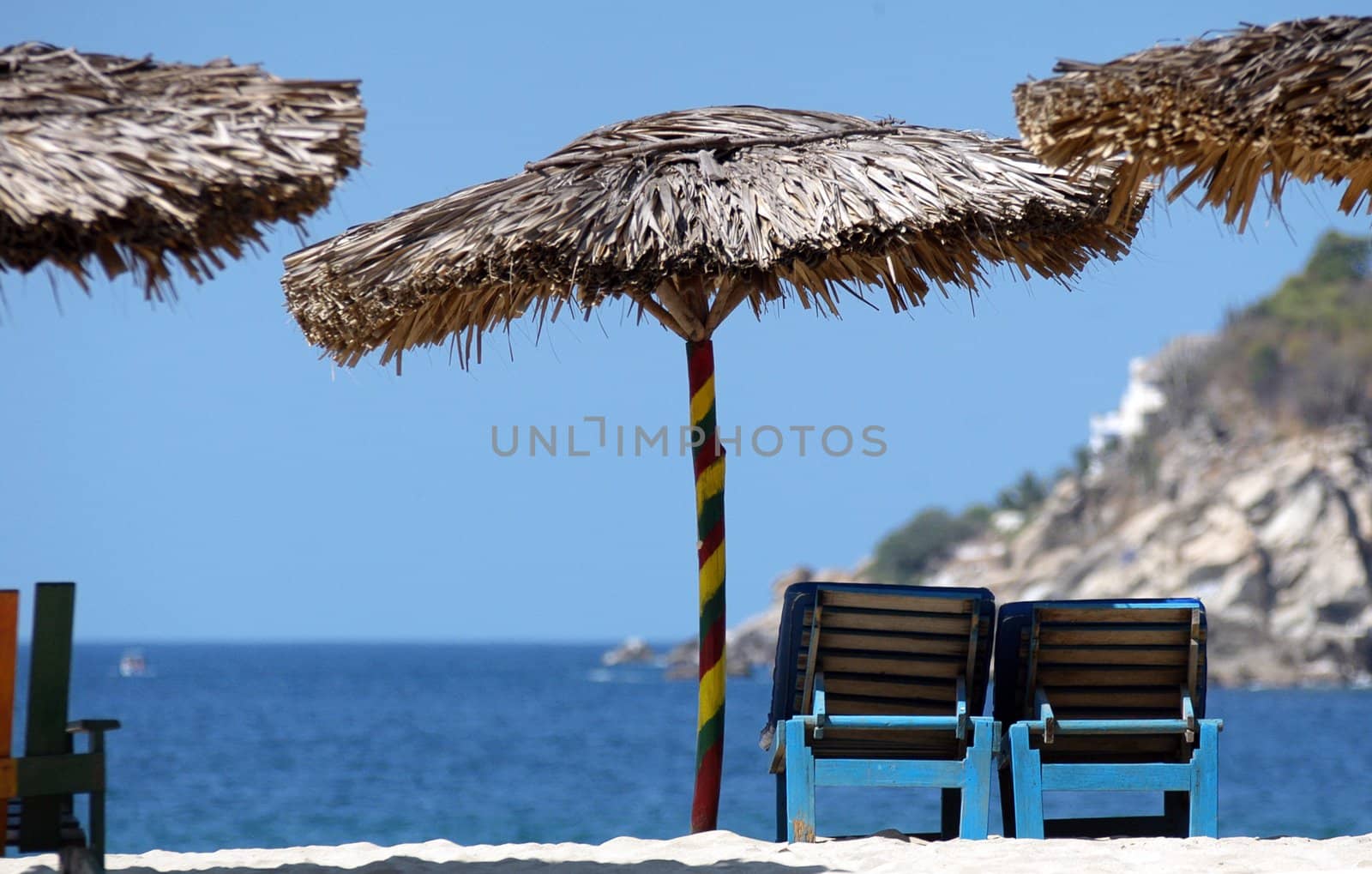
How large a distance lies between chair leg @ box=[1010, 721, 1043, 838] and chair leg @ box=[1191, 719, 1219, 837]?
56 centimetres

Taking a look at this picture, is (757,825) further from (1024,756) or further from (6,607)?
(6,607)

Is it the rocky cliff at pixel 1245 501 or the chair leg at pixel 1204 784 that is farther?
the rocky cliff at pixel 1245 501

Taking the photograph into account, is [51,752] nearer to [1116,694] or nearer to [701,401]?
[701,401]

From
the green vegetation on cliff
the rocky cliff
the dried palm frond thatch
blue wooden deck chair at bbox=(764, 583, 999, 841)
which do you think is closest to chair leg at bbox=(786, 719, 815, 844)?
blue wooden deck chair at bbox=(764, 583, 999, 841)

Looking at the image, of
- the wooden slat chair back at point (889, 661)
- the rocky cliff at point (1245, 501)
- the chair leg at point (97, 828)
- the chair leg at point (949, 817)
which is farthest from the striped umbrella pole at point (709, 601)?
the rocky cliff at point (1245, 501)

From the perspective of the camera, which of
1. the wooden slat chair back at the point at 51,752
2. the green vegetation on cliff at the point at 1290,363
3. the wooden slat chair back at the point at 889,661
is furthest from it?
the green vegetation on cliff at the point at 1290,363

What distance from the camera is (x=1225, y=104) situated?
12.8ft

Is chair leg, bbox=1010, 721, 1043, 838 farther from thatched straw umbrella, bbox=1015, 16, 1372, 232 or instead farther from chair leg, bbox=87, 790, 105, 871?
chair leg, bbox=87, 790, 105, 871

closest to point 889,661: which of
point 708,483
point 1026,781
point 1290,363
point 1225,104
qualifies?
point 1026,781

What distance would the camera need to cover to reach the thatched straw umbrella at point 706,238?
16.0ft

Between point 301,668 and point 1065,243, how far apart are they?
109286 mm

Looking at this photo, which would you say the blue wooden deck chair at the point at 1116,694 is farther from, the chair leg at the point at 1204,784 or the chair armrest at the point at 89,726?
the chair armrest at the point at 89,726

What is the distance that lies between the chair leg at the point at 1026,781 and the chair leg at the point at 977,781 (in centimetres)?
8

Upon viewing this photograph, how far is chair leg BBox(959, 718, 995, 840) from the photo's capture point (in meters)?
4.97
